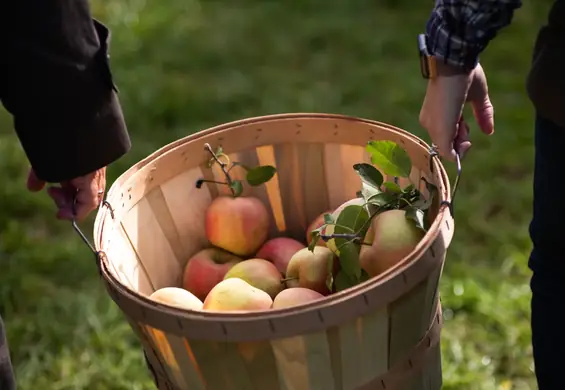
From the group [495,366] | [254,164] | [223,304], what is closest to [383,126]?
[254,164]

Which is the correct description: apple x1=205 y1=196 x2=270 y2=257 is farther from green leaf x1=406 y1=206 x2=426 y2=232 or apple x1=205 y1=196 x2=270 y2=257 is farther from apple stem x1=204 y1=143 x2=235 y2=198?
green leaf x1=406 y1=206 x2=426 y2=232

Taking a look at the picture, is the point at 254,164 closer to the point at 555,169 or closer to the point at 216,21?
the point at 555,169

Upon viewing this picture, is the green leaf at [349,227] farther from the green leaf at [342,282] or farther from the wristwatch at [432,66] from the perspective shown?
the wristwatch at [432,66]

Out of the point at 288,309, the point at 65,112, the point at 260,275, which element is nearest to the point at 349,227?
the point at 260,275

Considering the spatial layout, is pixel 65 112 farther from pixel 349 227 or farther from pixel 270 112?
pixel 270 112

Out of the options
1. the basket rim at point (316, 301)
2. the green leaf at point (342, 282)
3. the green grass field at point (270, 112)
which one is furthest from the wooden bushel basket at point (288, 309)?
the green grass field at point (270, 112)

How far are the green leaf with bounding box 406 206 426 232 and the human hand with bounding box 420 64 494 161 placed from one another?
8 cm

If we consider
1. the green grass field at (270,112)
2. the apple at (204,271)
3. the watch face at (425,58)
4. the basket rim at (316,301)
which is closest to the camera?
the basket rim at (316,301)

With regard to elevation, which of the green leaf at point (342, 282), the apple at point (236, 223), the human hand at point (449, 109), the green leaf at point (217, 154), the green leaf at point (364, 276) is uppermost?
the human hand at point (449, 109)

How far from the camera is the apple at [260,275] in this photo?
3.53 ft

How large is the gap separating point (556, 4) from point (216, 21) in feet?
6.50

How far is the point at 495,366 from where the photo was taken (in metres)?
1.48

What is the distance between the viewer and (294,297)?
3.23ft

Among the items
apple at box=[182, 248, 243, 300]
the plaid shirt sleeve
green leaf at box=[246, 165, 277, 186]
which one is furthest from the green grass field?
the plaid shirt sleeve
